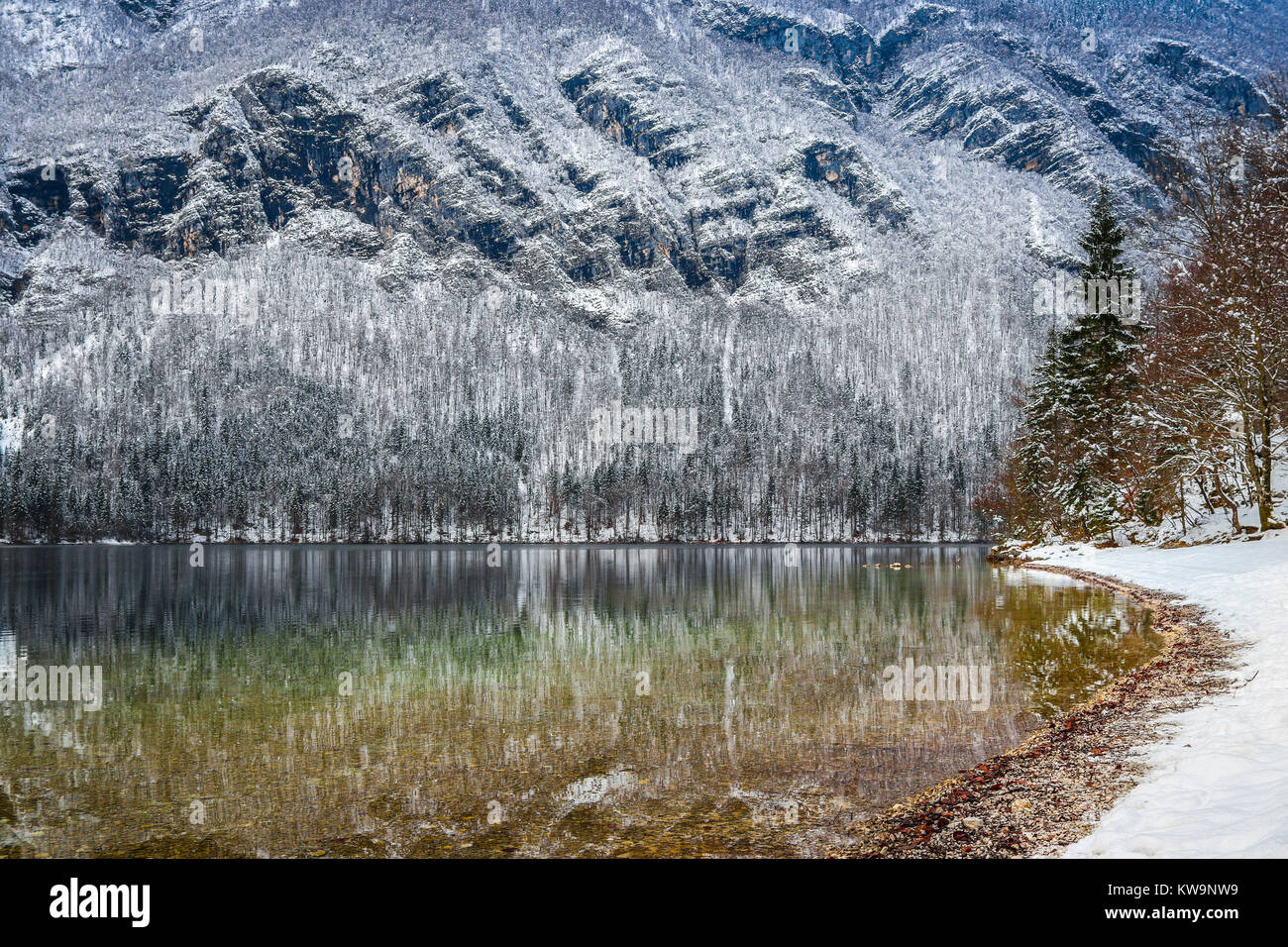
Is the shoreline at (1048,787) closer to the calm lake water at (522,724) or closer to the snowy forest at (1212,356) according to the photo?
the calm lake water at (522,724)

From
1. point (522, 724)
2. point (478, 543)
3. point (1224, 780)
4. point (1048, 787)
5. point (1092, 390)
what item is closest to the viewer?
point (1224, 780)

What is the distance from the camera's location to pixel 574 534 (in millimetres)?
174125

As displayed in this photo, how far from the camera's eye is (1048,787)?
8.14 m

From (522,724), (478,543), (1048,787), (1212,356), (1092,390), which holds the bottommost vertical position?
(478,543)

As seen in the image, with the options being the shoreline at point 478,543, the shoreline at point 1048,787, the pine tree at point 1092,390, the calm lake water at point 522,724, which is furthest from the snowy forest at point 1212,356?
the shoreline at point 478,543

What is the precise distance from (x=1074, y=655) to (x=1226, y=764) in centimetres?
1005

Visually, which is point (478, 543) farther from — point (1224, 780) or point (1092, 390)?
point (1224, 780)

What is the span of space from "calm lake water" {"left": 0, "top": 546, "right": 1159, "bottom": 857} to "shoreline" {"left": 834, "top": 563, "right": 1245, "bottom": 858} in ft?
1.76

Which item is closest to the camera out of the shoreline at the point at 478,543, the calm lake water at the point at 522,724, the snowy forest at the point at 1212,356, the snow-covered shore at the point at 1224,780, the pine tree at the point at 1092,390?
the snow-covered shore at the point at 1224,780

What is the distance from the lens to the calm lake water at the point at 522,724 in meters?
8.59

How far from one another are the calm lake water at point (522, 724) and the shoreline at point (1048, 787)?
1.76 ft

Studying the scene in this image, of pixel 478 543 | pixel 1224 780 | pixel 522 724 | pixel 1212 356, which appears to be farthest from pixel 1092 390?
pixel 478 543

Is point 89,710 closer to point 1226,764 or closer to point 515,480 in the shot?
point 1226,764

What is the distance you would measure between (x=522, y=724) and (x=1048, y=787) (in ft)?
27.1
